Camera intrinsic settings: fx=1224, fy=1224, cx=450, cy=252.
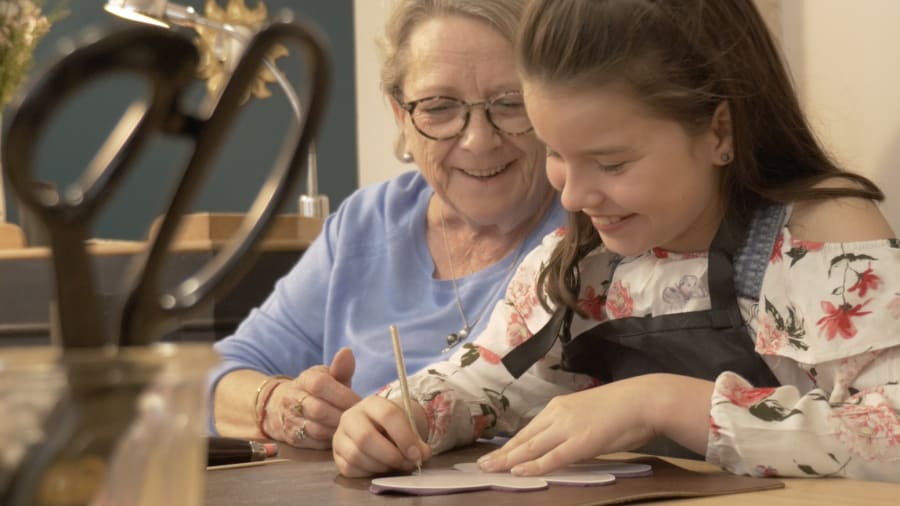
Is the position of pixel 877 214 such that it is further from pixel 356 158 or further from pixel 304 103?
pixel 356 158

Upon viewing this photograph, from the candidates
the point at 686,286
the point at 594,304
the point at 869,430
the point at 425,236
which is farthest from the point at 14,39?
the point at 869,430

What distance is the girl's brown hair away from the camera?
4.34 feet

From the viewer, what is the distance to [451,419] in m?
1.39

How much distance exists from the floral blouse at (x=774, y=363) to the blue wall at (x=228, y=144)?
343 cm

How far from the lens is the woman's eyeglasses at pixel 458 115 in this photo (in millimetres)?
1784

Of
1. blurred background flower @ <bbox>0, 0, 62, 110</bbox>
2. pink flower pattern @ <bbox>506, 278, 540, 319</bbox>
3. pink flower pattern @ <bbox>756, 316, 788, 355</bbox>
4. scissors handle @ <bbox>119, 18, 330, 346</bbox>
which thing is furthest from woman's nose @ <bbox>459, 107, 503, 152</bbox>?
blurred background flower @ <bbox>0, 0, 62, 110</bbox>

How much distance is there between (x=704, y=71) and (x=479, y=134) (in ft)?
1.63

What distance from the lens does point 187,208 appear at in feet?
1.03

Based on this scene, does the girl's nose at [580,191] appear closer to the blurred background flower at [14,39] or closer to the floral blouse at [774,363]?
the floral blouse at [774,363]

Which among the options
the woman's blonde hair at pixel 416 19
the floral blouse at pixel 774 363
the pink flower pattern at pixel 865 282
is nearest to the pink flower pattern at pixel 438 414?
the floral blouse at pixel 774 363

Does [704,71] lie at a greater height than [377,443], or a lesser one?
greater

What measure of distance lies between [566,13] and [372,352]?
27.9 inches

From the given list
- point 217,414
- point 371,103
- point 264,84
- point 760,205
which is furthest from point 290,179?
point 264,84

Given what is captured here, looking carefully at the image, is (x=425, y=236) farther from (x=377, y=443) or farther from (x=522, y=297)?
(x=377, y=443)
